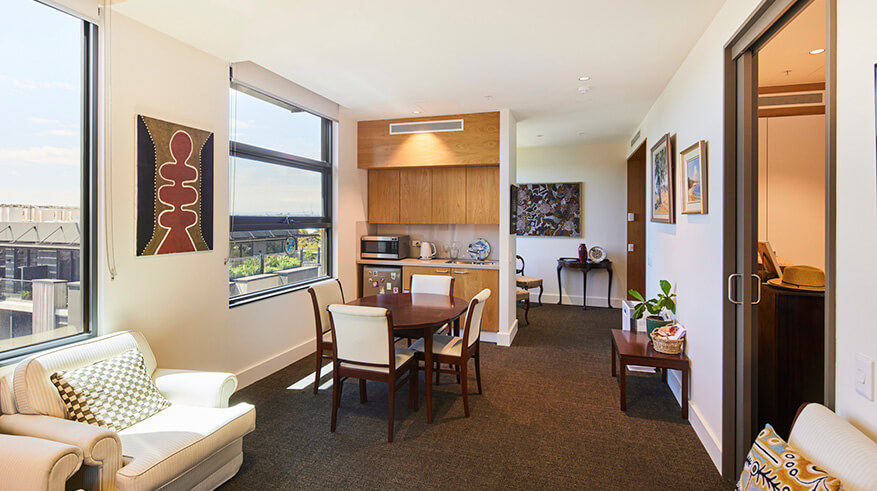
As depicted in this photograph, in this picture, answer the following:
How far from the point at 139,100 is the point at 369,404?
8.28 ft

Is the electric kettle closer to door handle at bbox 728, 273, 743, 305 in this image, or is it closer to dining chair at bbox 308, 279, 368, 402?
dining chair at bbox 308, 279, 368, 402

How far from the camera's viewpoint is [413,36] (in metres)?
2.88

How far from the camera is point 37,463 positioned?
1.54 m

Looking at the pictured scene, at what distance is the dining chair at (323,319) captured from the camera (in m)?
3.26

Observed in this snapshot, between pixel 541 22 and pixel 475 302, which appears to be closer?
pixel 541 22

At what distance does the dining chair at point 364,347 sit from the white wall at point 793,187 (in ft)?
10.0

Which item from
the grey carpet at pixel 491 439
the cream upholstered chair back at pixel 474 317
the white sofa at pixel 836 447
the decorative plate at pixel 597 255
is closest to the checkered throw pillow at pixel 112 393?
the grey carpet at pixel 491 439

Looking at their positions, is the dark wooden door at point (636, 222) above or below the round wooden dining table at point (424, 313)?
above

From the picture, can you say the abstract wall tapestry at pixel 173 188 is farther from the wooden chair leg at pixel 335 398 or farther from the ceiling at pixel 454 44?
the wooden chair leg at pixel 335 398

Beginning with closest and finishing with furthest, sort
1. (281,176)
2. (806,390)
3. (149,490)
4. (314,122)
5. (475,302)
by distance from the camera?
(149,490), (806,390), (475,302), (281,176), (314,122)

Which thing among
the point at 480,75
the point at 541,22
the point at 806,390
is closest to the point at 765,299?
the point at 806,390

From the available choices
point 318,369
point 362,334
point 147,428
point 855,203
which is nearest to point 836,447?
point 855,203

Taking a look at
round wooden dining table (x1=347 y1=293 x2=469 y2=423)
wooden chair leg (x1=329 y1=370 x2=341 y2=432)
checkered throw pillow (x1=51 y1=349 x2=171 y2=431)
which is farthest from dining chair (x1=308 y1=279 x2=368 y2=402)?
checkered throw pillow (x1=51 y1=349 x2=171 y2=431)

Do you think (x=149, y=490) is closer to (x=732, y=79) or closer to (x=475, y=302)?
(x=475, y=302)
